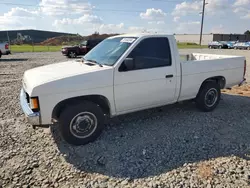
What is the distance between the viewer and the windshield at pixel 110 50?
3.99 meters

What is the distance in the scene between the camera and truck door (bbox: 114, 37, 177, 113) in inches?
153

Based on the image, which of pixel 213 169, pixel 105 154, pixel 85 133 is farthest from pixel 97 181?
pixel 213 169

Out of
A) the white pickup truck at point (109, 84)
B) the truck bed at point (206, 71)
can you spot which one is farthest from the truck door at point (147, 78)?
the truck bed at point (206, 71)

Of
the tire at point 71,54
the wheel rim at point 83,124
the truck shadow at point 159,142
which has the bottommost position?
the truck shadow at point 159,142

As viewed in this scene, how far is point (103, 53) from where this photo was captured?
172 inches

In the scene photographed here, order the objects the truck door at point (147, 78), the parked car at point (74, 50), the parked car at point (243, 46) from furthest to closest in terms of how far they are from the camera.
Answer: the parked car at point (243, 46)
the parked car at point (74, 50)
the truck door at point (147, 78)

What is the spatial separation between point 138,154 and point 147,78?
143cm

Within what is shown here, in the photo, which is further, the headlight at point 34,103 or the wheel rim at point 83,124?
the wheel rim at point 83,124

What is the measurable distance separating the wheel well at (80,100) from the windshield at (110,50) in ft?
2.15

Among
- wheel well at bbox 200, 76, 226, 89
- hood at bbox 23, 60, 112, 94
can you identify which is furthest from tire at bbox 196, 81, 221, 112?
hood at bbox 23, 60, 112, 94

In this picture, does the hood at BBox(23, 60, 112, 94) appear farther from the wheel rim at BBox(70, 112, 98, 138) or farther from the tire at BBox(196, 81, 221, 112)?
the tire at BBox(196, 81, 221, 112)

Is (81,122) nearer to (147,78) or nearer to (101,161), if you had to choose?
(101,161)

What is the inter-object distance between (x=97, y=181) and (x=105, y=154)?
648mm

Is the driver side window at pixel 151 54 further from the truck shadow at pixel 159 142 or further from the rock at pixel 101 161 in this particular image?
the rock at pixel 101 161
